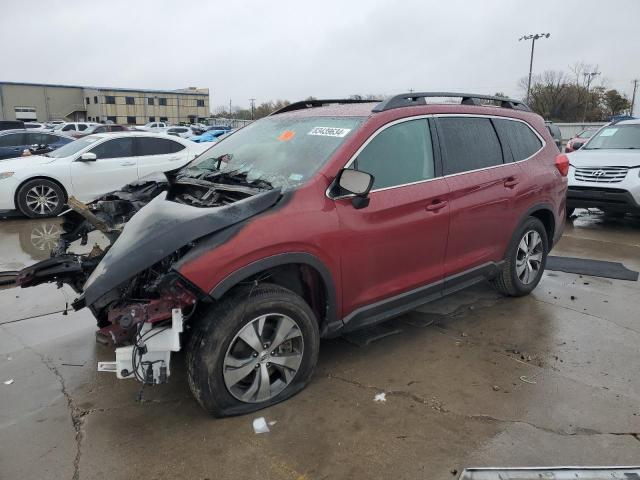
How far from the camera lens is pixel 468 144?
4090mm

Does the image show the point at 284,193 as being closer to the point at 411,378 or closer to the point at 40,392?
the point at 411,378

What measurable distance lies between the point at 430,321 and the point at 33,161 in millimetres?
8173

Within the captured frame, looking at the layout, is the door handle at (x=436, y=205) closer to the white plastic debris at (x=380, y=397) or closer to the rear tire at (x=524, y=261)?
the rear tire at (x=524, y=261)

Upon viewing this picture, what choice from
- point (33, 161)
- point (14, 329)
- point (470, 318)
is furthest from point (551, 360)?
point (33, 161)

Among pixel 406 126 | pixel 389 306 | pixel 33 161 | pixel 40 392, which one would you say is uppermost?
pixel 406 126

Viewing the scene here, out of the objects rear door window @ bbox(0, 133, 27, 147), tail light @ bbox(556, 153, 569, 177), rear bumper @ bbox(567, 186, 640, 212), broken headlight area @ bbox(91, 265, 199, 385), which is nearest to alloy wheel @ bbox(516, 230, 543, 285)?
tail light @ bbox(556, 153, 569, 177)

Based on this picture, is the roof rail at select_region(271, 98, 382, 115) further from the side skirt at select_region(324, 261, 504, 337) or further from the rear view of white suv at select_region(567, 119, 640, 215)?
the rear view of white suv at select_region(567, 119, 640, 215)

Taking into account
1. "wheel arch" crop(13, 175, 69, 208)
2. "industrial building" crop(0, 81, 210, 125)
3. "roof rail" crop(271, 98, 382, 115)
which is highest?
"industrial building" crop(0, 81, 210, 125)

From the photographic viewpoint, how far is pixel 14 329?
4289 mm

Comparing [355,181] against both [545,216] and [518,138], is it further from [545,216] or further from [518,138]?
[545,216]

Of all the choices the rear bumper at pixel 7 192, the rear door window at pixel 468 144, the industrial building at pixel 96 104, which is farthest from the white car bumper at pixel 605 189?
the industrial building at pixel 96 104

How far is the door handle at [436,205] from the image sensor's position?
362 cm

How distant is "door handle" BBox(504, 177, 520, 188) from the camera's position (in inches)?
170

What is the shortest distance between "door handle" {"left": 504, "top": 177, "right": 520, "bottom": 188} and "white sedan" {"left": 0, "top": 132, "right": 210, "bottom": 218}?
5664 mm
